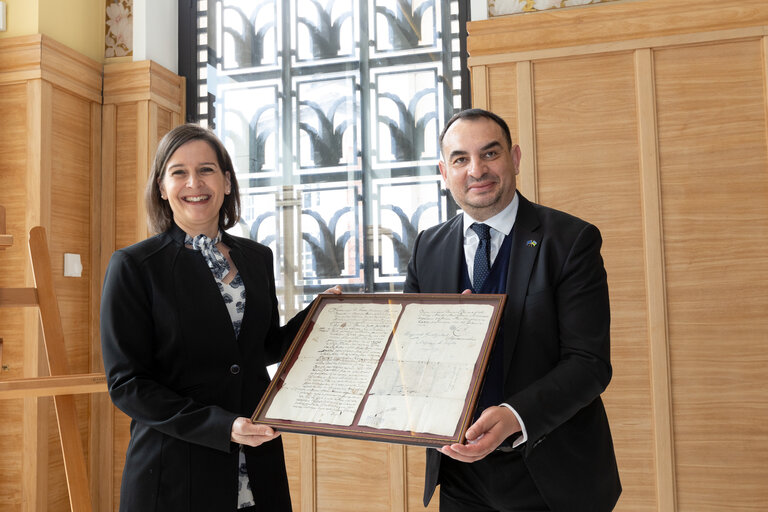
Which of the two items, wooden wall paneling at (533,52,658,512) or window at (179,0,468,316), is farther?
window at (179,0,468,316)

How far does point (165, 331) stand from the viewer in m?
1.57

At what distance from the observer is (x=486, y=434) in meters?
1.34

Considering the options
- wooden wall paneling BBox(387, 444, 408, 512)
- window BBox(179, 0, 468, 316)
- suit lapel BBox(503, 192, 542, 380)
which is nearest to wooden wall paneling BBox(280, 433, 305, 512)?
wooden wall paneling BBox(387, 444, 408, 512)

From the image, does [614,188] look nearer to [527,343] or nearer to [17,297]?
[527,343]

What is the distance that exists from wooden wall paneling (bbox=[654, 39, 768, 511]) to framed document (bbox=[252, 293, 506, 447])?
1.65 meters

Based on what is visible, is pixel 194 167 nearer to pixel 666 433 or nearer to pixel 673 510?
pixel 666 433

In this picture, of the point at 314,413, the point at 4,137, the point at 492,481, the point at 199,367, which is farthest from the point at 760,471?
the point at 4,137

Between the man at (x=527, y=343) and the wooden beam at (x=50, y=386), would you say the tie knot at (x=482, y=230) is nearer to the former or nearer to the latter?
the man at (x=527, y=343)

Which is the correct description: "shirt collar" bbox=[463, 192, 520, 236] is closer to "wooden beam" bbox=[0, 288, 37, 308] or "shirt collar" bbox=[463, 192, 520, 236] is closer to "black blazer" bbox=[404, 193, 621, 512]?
"black blazer" bbox=[404, 193, 621, 512]

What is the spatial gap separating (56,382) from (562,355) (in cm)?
155

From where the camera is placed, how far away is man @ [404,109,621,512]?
57.7 inches

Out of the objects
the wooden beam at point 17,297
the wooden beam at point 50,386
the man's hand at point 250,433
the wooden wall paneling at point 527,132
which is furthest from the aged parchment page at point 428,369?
the wooden wall paneling at point 527,132

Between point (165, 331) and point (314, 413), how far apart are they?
42 cm

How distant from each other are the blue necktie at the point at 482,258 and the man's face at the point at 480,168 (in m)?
0.03
